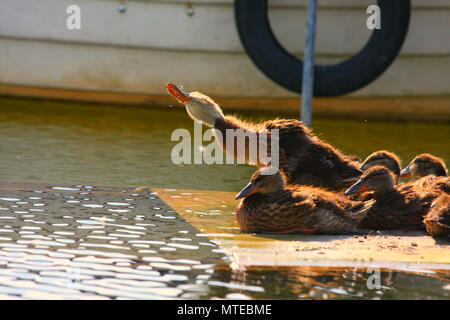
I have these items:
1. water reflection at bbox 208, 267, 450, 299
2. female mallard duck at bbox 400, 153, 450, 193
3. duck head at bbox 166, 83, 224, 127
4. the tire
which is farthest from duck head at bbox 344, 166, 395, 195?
the tire

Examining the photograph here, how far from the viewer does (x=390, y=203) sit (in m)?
5.88

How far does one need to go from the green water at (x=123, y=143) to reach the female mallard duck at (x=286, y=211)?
4.71 ft

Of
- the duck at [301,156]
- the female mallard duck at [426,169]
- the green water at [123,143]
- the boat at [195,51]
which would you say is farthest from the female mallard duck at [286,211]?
the boat at [195,51]

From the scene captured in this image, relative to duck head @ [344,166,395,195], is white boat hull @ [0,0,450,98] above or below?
above

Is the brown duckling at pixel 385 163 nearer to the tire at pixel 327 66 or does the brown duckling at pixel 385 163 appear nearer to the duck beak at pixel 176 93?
the duck beak at pixel 176 93

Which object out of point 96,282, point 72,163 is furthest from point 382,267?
point 72,163

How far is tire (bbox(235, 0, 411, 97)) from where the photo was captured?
9703 mm

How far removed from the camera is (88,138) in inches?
359

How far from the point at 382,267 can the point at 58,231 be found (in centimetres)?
202

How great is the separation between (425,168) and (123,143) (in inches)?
137

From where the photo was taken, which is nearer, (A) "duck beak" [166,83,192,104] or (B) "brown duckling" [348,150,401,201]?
(B) "brown duckling" [348,150,401,201]

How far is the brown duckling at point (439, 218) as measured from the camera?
17.9 feet

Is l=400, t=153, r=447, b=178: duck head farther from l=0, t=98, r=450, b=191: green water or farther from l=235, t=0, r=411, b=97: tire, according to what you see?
l=235, t=0, r=411, b=97: tire

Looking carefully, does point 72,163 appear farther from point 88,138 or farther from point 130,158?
point 88,138
